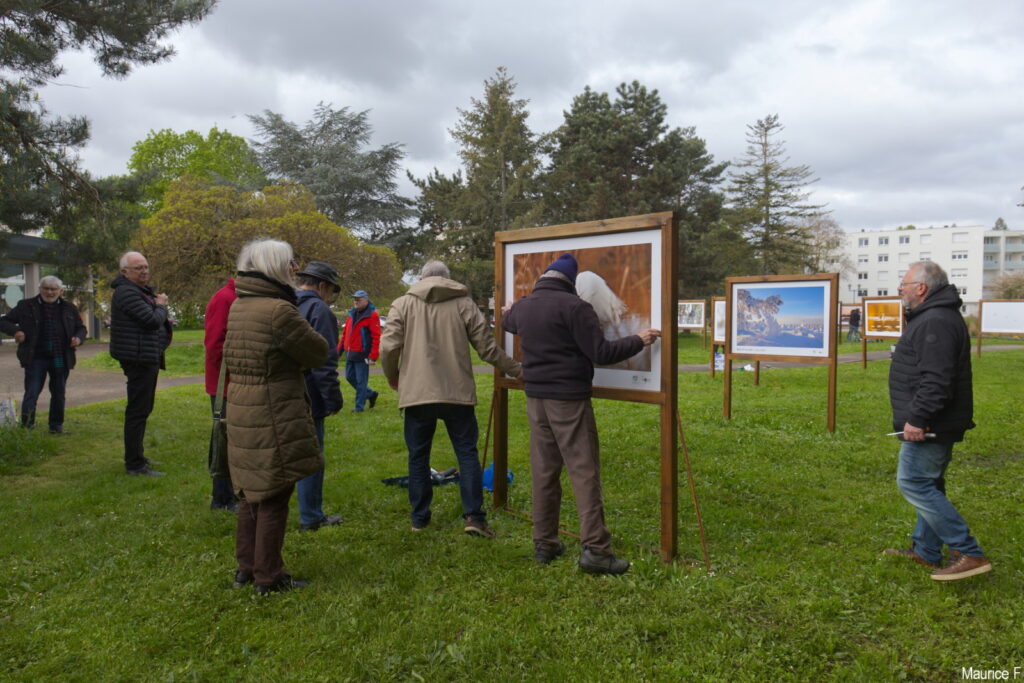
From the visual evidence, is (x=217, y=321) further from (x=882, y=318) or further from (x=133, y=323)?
(x=882, y=318)

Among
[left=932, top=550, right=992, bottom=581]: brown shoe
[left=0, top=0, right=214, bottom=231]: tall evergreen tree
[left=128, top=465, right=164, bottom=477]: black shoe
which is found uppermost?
[left=0, top=0, right=214, bottom=231]: tall evergreen tree

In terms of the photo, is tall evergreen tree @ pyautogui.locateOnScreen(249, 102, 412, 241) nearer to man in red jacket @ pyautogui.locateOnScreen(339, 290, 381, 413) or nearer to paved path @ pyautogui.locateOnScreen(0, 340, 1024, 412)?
paved path @ pyautogui.locateOnScreen(0, 340, 1024, 412)

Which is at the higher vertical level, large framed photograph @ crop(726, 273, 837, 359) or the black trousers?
large framed photograph @ crop(726, 273, 837, 359)

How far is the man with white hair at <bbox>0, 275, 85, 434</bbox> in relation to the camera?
7988 mm

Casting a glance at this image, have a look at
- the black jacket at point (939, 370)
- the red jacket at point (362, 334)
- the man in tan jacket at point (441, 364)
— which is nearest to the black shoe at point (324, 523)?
the man in tan jacket at point (441, 364)

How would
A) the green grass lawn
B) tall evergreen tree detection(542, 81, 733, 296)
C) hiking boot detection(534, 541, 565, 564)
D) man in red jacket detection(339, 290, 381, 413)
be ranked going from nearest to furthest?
the green grass lawn
hiking boot detection(534, 541, 565, 564)
man in red jacket detection(339, 290, 381, 413)
tall evergreen tree detection(542, 81, 733, 296)

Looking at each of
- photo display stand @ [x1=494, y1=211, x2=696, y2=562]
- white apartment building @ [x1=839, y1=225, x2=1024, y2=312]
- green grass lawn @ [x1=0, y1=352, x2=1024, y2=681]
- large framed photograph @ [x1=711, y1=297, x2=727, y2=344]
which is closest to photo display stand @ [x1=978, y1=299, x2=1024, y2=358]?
large framed photograph @ [x1=711, y1=297, x2=727, y2=344]

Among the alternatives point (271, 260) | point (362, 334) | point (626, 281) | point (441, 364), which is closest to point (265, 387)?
point (271, 260)

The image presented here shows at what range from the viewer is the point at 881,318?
18.0 meters

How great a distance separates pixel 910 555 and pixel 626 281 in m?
2.55

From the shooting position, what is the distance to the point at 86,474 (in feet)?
21.8

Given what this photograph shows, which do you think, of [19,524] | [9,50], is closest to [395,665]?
[19,524]

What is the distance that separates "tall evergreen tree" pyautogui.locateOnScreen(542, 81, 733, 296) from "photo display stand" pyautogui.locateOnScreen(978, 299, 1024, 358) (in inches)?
587

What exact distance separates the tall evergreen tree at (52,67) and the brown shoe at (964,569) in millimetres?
8259
